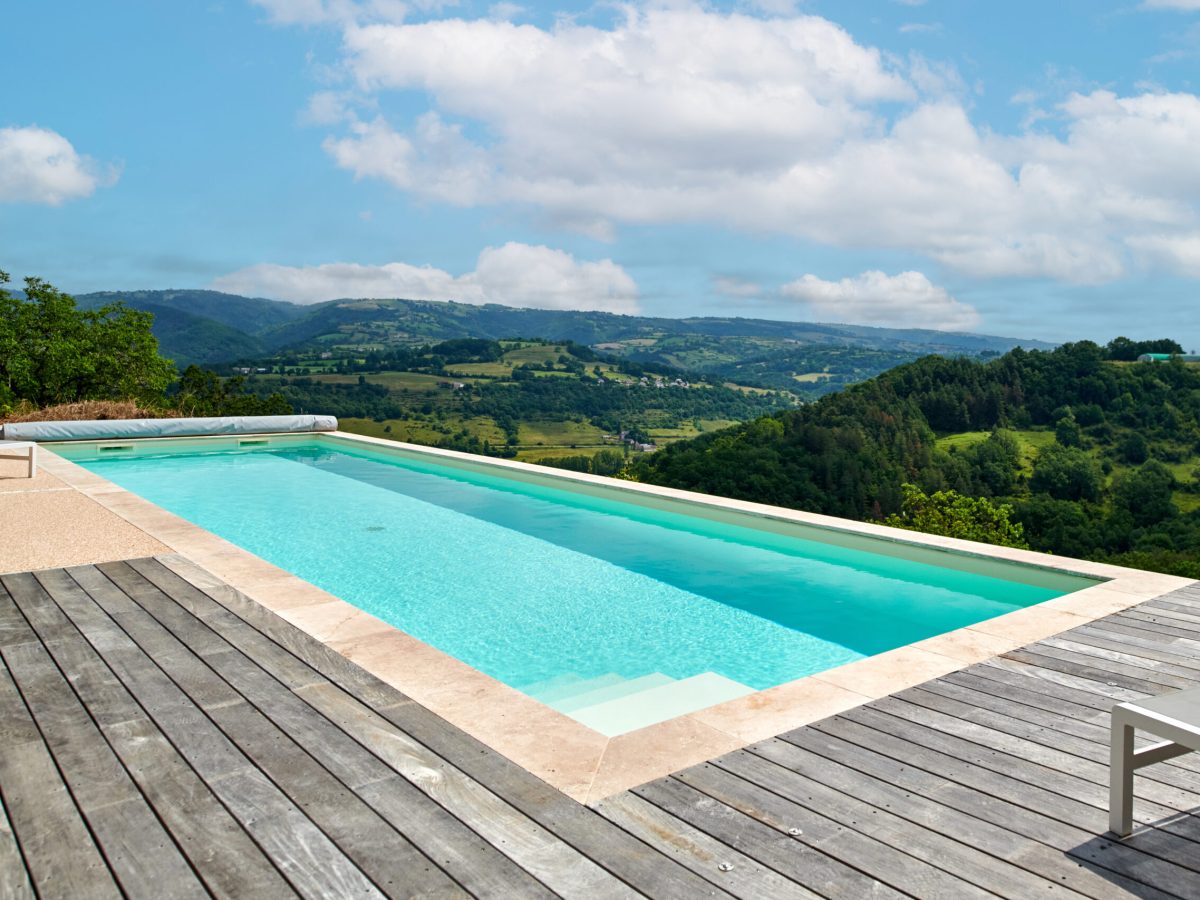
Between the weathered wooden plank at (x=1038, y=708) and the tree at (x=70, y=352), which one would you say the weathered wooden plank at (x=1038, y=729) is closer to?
the weathered wooden plank at (x=1038, y=708)

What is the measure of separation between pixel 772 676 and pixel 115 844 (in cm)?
302

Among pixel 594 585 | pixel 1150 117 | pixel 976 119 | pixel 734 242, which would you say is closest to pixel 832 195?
pixel 976 119

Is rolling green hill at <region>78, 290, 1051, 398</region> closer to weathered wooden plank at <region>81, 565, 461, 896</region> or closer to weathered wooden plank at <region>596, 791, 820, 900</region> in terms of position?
weathered wooden plank at <region>81, 565, 461, 896</region>

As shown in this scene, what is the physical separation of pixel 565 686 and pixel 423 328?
124865mm

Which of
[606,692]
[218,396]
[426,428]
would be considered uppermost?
[218,396]

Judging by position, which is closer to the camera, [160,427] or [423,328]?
[160,427]

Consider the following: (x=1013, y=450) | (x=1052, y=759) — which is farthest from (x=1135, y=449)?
(x=1052, y=759)

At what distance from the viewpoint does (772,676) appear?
13.4 ft

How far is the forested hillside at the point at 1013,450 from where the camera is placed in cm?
1909

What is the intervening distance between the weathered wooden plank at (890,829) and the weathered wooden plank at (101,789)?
4.23 ft

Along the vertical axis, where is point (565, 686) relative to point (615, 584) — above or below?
below

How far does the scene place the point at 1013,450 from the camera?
94.8 feet

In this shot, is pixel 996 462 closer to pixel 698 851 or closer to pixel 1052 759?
pixel 1052 759

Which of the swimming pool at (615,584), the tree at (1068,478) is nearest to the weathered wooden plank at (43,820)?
the swimming pool at (615,584)
